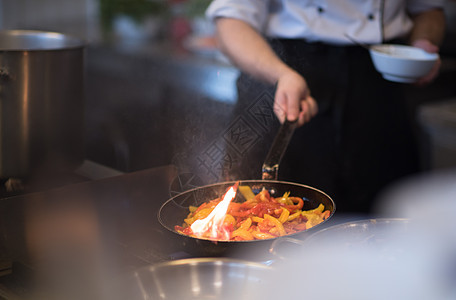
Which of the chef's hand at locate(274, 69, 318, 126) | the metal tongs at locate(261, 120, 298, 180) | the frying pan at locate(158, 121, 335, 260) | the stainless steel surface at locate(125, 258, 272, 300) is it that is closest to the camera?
the stainless steel surface at locate(125, 258, 272, 300)

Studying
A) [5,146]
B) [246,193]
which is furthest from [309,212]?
[5,146]

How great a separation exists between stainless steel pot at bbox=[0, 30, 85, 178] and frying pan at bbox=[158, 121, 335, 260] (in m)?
0.36

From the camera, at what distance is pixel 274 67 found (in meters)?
1.22

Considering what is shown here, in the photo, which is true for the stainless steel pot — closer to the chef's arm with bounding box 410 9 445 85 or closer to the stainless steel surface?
the stainless steel surface

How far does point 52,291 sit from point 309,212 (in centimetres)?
40

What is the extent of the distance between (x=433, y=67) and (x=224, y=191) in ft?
2.74

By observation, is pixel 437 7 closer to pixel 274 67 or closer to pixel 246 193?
pixel 274 67

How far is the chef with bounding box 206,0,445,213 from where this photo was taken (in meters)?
1.35

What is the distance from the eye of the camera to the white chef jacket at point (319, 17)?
1.42 metres

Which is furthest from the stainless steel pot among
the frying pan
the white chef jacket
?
the white chef jacket

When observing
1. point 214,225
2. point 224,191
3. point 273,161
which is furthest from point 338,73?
point 214,225

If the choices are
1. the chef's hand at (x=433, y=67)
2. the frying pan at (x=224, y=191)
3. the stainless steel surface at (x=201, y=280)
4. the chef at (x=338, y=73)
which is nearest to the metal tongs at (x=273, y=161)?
the frying pan at (x=224, y=191)

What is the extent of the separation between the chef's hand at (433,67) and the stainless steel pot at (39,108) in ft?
3.03

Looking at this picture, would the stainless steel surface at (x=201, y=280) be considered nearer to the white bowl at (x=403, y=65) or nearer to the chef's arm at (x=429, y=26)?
the white bowl at (x=403, y=65)
